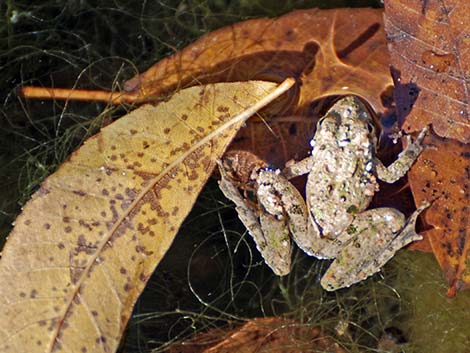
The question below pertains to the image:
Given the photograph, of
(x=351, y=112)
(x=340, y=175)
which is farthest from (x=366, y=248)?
(x=351, y=112)

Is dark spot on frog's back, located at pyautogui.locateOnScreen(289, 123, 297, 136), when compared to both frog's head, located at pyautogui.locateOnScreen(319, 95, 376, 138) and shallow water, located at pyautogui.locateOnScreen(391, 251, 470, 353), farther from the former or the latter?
shallow water, located at pyautogui.locateOnScreen(391, 251, 470, 353)

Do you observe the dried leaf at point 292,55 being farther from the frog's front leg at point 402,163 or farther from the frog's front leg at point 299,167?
the frog's front leg at point 299,167

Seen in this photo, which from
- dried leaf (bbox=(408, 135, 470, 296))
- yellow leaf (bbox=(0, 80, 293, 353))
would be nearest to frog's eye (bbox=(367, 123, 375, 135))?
dried leaf (bbox=(408, 135, 470, 296))

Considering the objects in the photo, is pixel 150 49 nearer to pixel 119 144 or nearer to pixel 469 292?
pixel 119 144

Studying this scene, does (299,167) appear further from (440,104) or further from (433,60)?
(433,60)

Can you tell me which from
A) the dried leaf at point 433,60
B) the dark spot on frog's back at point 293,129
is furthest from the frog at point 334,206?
the dried leaf at point 433,60

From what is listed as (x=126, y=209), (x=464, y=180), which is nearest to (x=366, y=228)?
(x=464, y=180)
